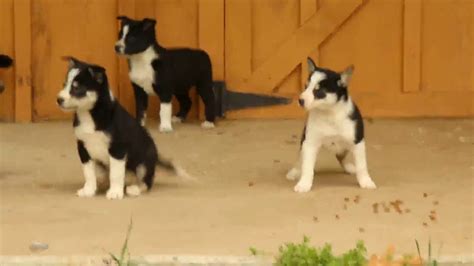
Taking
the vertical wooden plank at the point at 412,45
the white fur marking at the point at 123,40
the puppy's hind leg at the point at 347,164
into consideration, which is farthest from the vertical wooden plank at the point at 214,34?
the puppy's hind leg at the point at 347,164

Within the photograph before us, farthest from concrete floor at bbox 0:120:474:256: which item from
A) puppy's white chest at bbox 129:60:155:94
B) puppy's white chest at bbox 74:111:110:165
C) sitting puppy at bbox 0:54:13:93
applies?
sitting puppy at bbox 0:54:13:93

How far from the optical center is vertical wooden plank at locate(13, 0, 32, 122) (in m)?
11.2

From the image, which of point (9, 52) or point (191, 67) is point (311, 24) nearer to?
point (191, 67)

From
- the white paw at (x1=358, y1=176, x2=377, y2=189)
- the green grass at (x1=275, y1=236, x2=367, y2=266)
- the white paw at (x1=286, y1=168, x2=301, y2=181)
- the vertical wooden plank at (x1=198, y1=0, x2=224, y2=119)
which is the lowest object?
the white paw at (x1=286, y1=168, x2=301, y2=181)

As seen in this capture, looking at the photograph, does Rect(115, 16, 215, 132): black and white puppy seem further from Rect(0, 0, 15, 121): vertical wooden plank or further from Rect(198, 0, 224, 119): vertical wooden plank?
Rect(0, 0, 15, 121): vertical wooden plank

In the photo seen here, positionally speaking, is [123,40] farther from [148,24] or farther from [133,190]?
[133,190]

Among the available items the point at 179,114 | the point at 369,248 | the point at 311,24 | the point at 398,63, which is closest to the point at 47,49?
the point at 179,114

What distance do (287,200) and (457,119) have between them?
410cm

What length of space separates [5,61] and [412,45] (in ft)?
12.1

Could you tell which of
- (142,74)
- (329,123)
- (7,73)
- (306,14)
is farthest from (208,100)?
(329,123)

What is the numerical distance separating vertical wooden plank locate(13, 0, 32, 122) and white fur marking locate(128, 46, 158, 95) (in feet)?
3.65

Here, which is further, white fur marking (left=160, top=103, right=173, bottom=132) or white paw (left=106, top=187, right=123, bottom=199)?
white fur marking (left=160, top=103, right=173, bottom=132)

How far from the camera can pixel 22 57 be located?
1124 centimetres

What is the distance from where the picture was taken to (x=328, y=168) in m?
8.84
